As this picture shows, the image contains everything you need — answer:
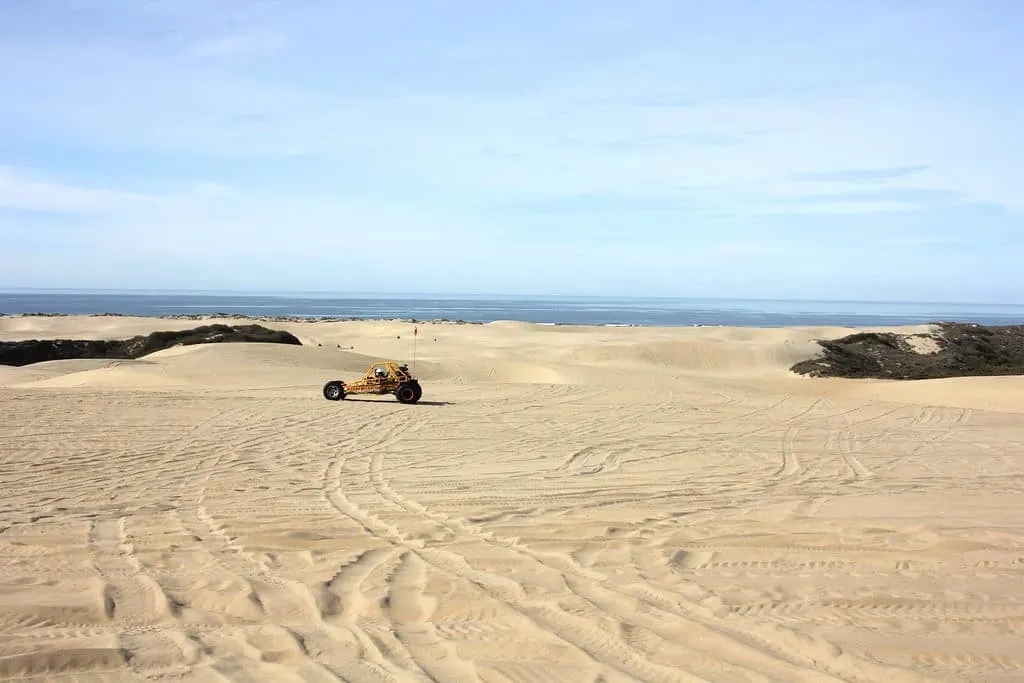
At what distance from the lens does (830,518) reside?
820 centimetres

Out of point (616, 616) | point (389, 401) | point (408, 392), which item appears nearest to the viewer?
point (616, 616)

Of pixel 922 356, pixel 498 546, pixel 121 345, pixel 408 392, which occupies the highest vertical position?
pixel 498 546

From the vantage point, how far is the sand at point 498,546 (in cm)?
479

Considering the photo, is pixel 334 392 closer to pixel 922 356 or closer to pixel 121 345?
pixel 121 345

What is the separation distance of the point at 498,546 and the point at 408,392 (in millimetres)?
12070

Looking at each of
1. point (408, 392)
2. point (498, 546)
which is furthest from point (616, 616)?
point (408, 392)

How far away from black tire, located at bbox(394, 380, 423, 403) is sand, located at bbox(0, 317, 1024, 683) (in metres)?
2.45

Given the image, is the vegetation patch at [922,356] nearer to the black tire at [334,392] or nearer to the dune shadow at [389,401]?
the dune shadow at [389,401]

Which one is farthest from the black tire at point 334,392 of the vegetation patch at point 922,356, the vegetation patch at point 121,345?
the vegetation patch at point 922,356

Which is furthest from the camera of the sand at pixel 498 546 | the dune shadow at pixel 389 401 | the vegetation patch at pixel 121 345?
the vegetation patch at pixel 121 345

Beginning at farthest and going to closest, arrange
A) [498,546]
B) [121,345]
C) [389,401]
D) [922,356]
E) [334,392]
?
1. [922,356]
2. [121,345]
3. [389,401]
4. [334,392]
5. [498,546]

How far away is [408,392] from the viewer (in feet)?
62.2

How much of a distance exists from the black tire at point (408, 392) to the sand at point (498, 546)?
8.03ft

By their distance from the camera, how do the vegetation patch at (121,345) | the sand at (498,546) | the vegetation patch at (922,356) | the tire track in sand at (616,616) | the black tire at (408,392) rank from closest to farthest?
the tire track in sand at (616,616)
the sand at (498,546)
the black tire at (408,392)
the vegetation patch at (922,356)
the vegetation patch at (121,345)
